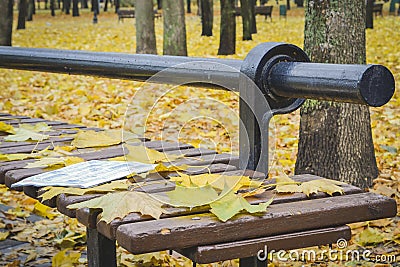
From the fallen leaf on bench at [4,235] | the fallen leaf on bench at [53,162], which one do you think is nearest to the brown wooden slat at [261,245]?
the fallen leaf on bench at [53,162]

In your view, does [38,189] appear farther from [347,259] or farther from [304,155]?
[304,155]

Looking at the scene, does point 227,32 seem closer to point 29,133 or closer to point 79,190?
point 29,133

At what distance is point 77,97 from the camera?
9.56 m

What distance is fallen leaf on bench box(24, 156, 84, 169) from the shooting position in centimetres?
274

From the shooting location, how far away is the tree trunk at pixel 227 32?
50.4 ft

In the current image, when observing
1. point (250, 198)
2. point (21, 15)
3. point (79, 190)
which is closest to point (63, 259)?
point (79, 190)

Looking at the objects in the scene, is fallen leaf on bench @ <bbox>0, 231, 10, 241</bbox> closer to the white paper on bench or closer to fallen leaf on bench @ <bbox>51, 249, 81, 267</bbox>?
fallen leaf on bench @ <bbox>51, 249, 81, 267</bbox>

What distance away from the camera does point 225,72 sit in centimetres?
255

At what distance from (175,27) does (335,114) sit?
8.87m

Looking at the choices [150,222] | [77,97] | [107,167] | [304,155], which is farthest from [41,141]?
[77,97]

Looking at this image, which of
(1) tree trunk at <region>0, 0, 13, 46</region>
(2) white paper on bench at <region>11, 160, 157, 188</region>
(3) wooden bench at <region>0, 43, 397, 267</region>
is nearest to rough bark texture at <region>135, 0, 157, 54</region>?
(1) tree trunk at <region>0, 0, 13, 46</region>

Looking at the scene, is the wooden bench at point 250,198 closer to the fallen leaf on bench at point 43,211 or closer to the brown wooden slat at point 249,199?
the brown wooden slat at point 249,199

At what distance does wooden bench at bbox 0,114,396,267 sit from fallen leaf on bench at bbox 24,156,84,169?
0.28m

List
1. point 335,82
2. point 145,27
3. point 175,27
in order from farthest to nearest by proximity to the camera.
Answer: point 145,27, point 175,27, point 335,82
